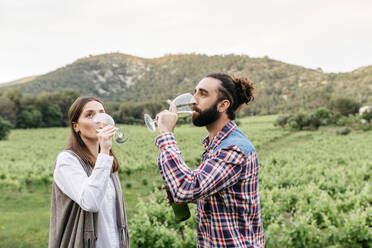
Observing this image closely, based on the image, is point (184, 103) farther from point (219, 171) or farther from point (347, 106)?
point (347, 106)

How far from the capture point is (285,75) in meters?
148

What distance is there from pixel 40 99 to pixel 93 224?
7558 centimetres

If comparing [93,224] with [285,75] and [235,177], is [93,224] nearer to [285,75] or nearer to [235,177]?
[235,177]

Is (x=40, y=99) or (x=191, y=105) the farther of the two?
(x=40, y=99)

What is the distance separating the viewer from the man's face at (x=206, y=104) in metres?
2.18

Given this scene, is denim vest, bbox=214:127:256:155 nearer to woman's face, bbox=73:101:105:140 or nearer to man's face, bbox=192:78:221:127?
man's face, bbox=192:78:221:127

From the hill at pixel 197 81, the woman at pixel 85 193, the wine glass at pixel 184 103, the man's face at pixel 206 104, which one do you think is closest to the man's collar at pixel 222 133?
the man's face at pixel 206 104

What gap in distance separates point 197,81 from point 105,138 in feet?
467

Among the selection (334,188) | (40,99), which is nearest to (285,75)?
(40,99)

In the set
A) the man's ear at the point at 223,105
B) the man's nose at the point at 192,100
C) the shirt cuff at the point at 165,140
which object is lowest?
the shirt cuff at the point at 165,140

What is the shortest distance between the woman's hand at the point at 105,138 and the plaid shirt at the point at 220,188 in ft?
1.32

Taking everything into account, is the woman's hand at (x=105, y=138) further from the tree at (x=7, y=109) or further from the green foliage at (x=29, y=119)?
the tree at (x=7, y=109)

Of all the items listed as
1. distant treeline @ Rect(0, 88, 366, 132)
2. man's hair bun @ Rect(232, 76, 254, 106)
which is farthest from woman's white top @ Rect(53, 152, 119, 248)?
distant treeline @ Rect(0, 88, 366, 132)

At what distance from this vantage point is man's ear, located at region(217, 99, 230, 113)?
220cm
